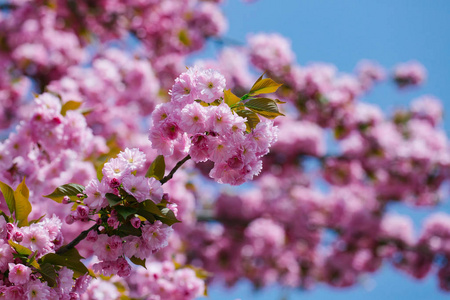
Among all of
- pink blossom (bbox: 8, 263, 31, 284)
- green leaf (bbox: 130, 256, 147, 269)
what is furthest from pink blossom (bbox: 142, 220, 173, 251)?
pink blossom (bbox: 8, 263, 31, 284)

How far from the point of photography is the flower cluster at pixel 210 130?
1.69 meters

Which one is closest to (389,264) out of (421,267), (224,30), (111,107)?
(421,267)

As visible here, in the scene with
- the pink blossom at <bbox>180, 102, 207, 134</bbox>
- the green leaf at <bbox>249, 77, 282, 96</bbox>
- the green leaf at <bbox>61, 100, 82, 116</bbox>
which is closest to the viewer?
the pink blossom at <bbox>180, 102, 207, 134</bbox>

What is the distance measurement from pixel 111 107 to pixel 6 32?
2.23 meters

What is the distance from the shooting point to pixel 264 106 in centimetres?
184

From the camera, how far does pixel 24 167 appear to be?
278 centimetres

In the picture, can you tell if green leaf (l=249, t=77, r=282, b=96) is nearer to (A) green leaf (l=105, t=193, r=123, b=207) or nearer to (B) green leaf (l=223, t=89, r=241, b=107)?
(B) green leaf (l=223, t=89, r=241, b=107)

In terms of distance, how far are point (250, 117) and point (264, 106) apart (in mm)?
76

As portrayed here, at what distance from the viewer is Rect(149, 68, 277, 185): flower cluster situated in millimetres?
1687

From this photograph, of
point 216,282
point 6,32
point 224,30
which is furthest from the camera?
point 216,282

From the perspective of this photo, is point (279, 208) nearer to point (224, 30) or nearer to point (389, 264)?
point (389, 264)

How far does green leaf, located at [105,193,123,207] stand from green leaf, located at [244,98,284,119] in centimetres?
64

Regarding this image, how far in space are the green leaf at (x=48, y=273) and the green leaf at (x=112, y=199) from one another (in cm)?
39

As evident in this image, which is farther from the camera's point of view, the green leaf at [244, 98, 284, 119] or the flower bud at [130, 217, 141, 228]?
the green leaf at [244, 98, 284, 119]
